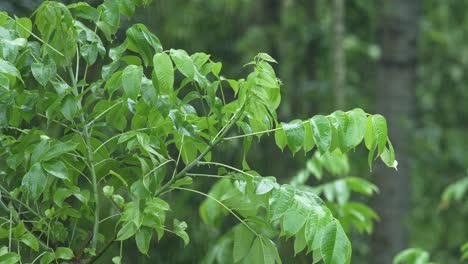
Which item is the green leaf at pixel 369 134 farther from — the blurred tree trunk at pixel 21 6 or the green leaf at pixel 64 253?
the blurred tree trunk at pixel 21 6

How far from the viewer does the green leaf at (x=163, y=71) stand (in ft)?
5.49

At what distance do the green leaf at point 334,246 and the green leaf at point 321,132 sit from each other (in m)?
0.16

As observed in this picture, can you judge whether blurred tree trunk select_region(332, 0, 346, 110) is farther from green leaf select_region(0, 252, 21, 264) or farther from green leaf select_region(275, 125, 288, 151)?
green leaf select_region(0, 252, 21, 264)

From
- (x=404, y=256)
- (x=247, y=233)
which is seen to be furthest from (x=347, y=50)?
(x=247, y=233)

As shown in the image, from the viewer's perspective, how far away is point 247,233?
1.92 meters

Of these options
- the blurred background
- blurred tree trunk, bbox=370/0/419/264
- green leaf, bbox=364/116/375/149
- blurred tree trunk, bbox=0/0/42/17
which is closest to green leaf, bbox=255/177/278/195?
green leaf, bbox=364/116/375/149

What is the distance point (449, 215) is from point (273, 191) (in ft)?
22.8

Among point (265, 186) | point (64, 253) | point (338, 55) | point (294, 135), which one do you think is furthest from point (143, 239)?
point (338, 55)

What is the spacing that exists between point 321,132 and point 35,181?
581mm

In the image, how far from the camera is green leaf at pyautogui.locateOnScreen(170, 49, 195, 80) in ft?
5.49

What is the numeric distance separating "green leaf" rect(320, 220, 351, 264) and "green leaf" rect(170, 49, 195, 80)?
0.41m

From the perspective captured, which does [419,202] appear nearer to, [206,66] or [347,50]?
[347,50]

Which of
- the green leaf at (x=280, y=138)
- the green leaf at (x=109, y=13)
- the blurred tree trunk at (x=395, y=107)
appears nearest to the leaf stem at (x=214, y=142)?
the green leaf at (x=280, y=138)

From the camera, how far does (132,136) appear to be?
1709mm
